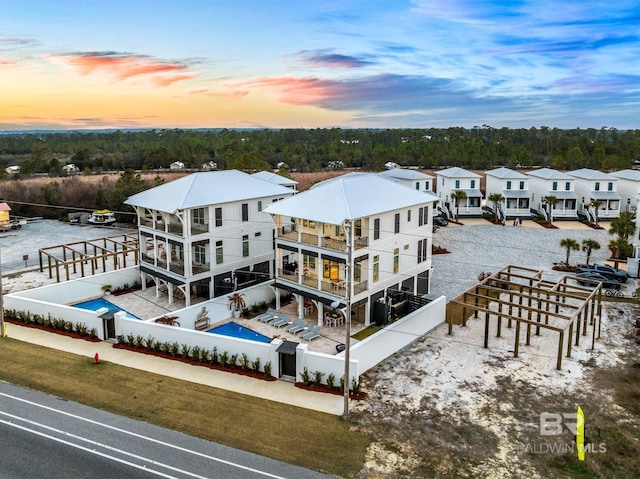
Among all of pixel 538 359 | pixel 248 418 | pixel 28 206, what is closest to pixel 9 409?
pixel 248 418

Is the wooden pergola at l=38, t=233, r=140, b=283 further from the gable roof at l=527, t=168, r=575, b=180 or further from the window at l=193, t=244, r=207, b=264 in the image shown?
the gable roof at l=527, t=168, r=575, b=180

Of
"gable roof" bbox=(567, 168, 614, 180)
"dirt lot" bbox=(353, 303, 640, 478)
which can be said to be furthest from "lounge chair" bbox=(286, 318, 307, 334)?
"gable roof" bbox=(567, 168, 614, 180)

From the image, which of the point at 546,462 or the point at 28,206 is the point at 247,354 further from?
the point at 28,206

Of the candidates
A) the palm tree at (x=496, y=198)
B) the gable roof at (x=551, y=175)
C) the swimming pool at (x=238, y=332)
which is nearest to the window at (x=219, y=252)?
the swimming pool at (x=238, y=332)

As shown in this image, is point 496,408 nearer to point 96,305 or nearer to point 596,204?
point 96,305

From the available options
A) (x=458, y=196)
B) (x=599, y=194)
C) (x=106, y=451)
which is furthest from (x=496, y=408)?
(x=599, y=194)
